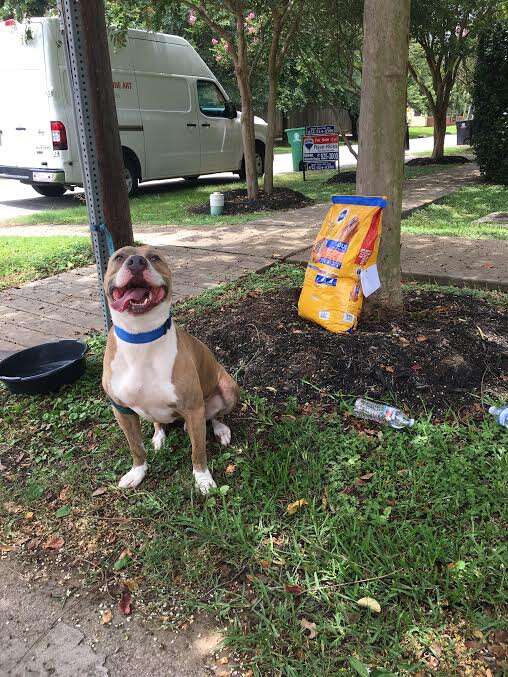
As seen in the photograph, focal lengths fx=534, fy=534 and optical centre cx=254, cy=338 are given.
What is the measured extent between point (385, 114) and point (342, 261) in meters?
0.96

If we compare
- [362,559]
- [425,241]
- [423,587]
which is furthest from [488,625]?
[425,241]

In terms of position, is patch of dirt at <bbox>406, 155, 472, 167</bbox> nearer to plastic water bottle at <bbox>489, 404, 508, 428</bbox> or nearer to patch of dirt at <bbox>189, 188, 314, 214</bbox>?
patch of dirt at <bbox>189, 188, 314, 214</bbox>

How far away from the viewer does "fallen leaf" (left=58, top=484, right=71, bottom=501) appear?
2.59 metres

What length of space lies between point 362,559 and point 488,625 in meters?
0.48

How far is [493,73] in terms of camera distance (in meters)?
11.4

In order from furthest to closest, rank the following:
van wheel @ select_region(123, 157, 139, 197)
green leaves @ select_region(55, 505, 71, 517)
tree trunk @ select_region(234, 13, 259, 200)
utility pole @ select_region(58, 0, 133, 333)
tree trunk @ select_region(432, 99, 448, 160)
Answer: tree trunk @ select_region(432, 99, 448, 160) < van wheel @ select_region(123, 157, 139, 197) < tree trunk @ select_region(234, 13, 259, 200) < utility pole @ select_region(58, 0, 133, 333) < green leaves @ select_region(55, 505, 71, 517)

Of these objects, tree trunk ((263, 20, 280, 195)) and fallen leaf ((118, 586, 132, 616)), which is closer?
fallen leaf ((118, 586, 132, 616))

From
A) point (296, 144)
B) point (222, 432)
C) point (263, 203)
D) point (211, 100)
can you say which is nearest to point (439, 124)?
point (296, 144)

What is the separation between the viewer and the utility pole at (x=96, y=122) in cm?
324

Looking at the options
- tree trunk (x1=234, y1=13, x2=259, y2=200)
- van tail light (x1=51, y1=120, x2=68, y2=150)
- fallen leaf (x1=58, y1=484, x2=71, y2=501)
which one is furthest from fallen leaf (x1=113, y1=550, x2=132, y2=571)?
van tail light (x1=51, y1=120, x2=68, y2=150)

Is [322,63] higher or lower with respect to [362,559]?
higher

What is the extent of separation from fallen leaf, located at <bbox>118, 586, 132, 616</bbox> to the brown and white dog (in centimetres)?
57

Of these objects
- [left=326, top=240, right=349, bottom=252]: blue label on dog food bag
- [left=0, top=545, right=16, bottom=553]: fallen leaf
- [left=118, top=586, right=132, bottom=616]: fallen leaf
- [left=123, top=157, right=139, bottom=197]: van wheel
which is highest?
[left=123, top=157, right=139, bottom=197]: van wheel

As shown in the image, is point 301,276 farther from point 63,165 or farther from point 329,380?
point 63,165
